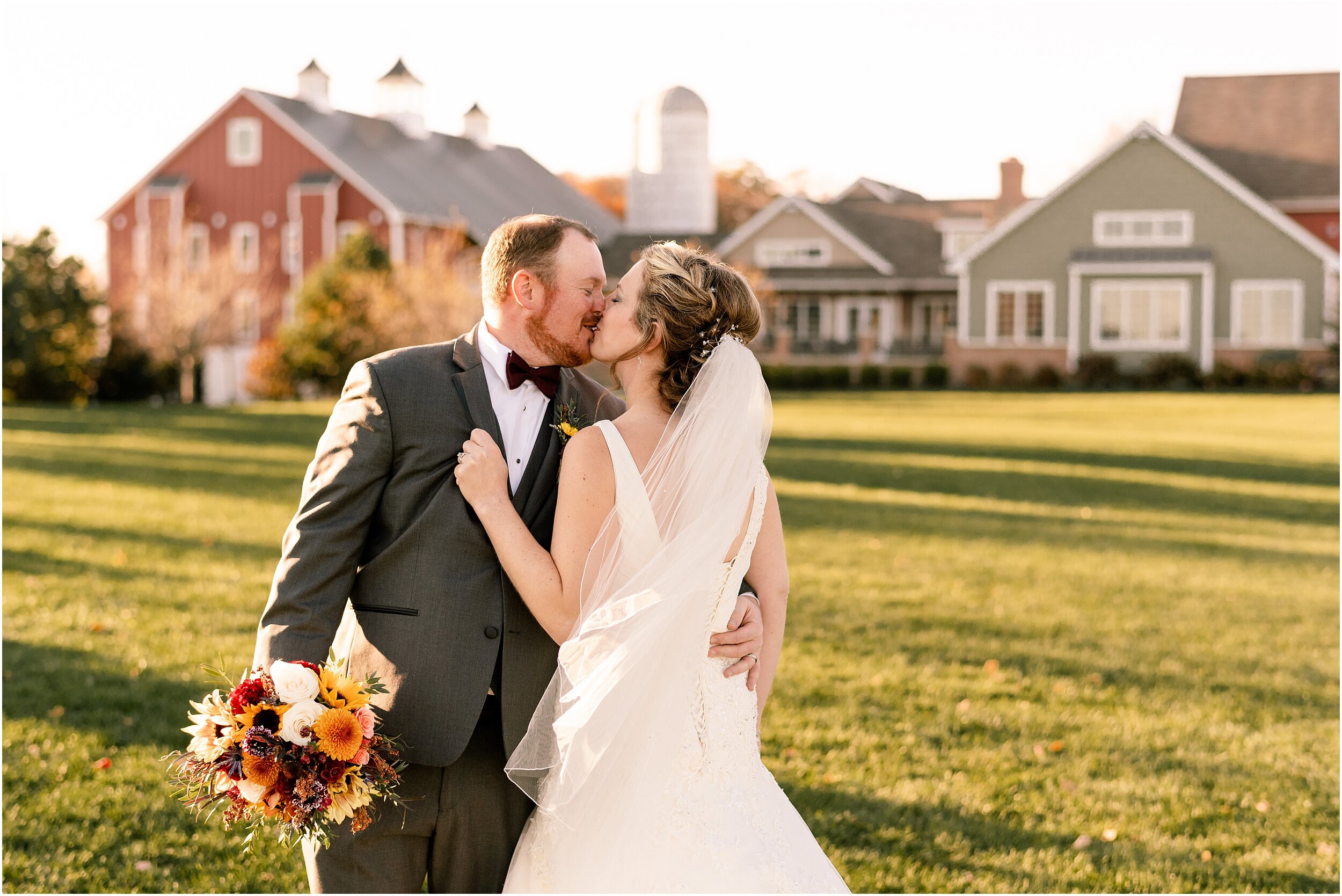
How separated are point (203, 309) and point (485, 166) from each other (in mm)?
19824

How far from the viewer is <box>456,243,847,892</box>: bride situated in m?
3.31

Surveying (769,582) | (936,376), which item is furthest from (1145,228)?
(769,582)

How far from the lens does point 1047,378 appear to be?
42656 mm

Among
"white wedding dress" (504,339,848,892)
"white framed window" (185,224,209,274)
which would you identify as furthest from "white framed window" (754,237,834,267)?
"white wedding dress" (504,339,848,892)

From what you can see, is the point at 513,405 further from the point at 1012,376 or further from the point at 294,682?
the point at 1012,376

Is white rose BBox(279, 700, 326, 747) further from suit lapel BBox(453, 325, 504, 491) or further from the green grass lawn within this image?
the green grass lawn

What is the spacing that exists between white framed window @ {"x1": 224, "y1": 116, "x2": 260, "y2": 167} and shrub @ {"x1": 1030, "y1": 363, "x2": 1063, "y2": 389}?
2819 centimetres

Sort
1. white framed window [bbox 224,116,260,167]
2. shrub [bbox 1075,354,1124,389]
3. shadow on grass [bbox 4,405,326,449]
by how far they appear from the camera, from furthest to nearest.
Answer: white framed window [bbox 224,116,260,167]
shrub [bbox 1075,354,1124,389]
shadow on grass [bbox 4,405,326,449]

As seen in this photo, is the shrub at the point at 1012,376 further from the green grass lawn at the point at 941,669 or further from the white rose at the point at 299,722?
the white rose at the point at 299,722

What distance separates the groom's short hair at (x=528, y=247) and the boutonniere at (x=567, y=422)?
33 centimetres

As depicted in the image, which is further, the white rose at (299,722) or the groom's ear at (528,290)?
the groom's ear at (528,290)

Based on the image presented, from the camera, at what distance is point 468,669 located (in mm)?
3383

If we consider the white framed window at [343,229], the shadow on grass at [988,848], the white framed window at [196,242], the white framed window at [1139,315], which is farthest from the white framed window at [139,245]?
the shadow on grass at [988,848]

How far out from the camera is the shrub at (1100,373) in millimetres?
42312
